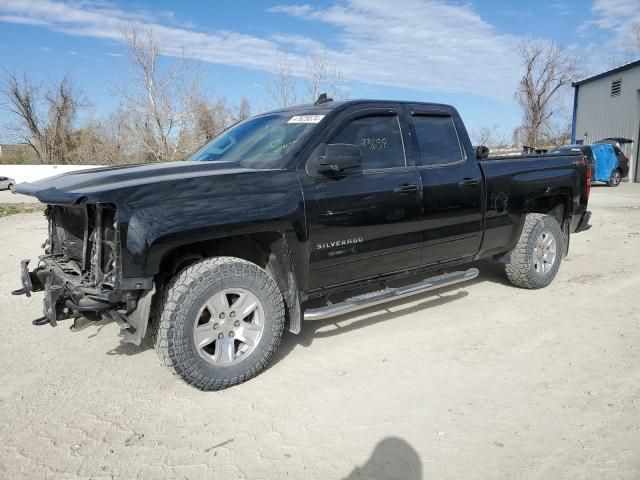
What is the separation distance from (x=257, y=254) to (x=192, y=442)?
1.46m

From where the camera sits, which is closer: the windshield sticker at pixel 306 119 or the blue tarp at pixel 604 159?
the windshield sticker at pixel 306 119

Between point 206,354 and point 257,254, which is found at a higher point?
point 257,254

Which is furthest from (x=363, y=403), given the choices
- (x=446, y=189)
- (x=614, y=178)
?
(x=614, y=178)

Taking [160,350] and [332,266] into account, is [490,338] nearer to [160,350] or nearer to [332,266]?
[332,266]

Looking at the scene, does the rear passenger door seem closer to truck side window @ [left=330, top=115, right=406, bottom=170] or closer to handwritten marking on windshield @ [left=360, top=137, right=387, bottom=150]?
truck side window @ [left=330, top=115, right=406, bottom=170]

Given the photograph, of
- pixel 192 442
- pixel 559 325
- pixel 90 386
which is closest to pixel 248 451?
pixel 192 442

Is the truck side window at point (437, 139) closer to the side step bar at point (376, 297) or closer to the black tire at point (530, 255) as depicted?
the side step bar at point (376, 297)

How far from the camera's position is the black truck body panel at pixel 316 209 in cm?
311

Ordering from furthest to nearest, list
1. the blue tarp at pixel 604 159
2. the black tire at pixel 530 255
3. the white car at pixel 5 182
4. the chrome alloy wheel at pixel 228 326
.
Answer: the white car at pixel 5 182 < the blue tarp at pixel 604 159 < the black tire at pixel 530 255 < the chrome alloy wheel at pixel 228 326

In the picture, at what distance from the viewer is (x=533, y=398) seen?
130 inches

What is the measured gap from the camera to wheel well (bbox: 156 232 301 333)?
354 cm

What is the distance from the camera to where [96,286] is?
3.32 metres

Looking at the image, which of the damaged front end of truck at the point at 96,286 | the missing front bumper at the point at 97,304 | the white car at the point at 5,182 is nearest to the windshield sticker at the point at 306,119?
the damaged front end of truck at the point at 96,286

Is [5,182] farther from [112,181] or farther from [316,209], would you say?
[316,209]
